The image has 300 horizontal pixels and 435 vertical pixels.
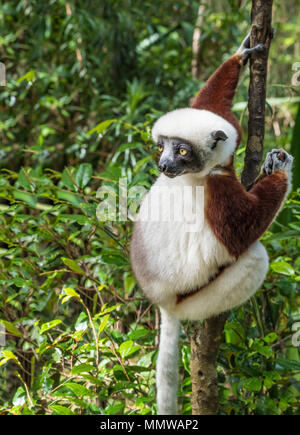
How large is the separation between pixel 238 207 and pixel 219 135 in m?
0.31

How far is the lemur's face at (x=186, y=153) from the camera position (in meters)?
1.93

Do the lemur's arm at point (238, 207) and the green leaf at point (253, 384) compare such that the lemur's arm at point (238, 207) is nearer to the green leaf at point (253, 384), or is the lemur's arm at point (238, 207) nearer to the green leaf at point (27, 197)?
the green leaf at point (253, 384)

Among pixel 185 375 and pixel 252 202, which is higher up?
pixel 252 202

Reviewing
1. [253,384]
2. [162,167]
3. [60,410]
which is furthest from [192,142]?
[60,410]

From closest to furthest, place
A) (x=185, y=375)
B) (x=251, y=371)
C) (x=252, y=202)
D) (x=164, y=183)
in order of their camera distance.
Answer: (x=252, y=202), (x=164, y=183), (x=251, y=371), (x=185, y=375)

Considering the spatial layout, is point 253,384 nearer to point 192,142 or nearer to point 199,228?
point 199,228

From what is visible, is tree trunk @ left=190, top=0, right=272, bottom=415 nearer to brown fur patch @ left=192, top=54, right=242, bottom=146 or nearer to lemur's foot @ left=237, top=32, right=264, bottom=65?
lemur's foot @ left=237, top=32, right=264, bottom=65

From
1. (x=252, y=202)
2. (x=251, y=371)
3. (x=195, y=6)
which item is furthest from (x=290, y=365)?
(x=195, y=6)

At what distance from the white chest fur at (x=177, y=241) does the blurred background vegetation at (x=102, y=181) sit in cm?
35

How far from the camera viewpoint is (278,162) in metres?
2.06

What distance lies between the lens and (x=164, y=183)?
6.84ft

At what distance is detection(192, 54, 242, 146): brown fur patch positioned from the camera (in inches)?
91.5
